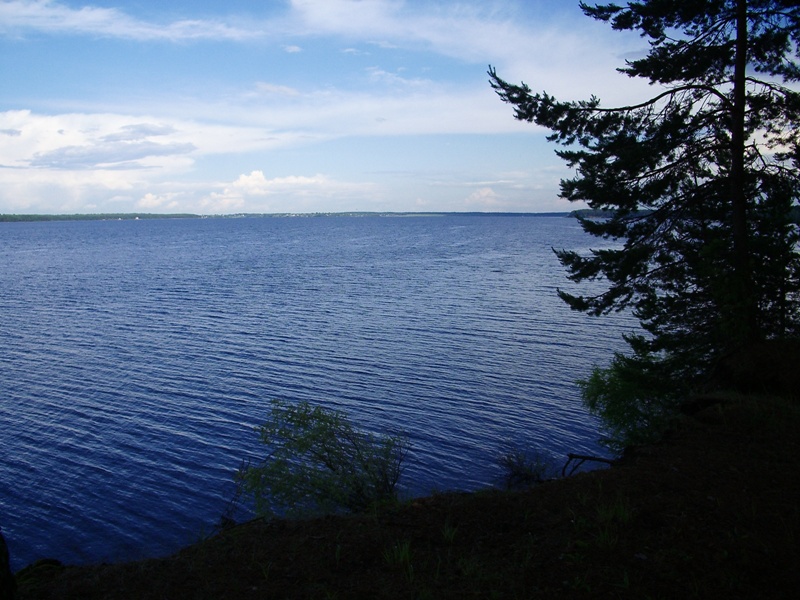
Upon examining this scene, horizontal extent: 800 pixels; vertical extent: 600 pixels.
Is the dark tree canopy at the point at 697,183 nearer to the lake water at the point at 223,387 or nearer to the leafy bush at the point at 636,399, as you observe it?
the leafy bush at the point at 636,399

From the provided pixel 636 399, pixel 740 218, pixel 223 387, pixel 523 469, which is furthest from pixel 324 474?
pixel 223 387

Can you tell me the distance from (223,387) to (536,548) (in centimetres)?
2121

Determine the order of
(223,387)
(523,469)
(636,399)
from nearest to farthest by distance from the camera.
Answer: (523,469) → (636,399) → (223,387)

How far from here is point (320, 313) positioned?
141 ft

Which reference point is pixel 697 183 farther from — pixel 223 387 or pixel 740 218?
pixel 223 387

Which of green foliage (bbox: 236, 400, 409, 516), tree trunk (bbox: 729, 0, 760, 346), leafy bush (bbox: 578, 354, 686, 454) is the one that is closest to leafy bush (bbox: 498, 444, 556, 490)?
leafy bush (bbox: 578, 354, 686, 454)

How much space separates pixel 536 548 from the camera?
253 inches

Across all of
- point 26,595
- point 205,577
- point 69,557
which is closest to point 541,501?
point 205,577

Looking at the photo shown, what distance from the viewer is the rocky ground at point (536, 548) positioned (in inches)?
224

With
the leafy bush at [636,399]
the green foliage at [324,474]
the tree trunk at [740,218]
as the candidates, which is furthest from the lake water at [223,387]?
the tree trunk at [740,218]

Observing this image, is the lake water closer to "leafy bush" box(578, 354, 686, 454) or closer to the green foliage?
"leafy bush" box(578, 354, 686, 454)

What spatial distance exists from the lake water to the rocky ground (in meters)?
7.59

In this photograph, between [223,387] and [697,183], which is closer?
[697,183]

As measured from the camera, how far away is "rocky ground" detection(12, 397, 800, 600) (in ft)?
18.7
